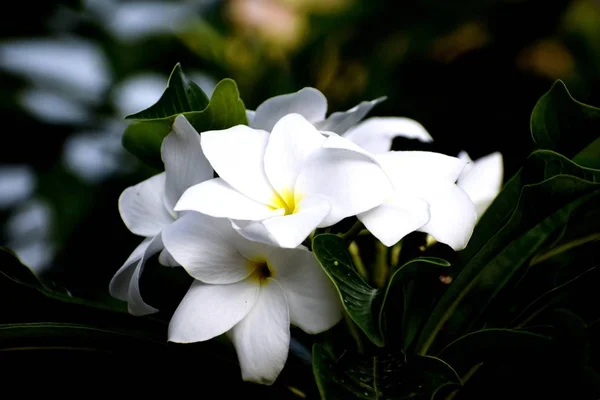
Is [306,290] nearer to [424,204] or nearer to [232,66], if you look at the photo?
[424,204]

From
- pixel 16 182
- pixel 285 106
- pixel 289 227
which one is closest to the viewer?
pixel 289 227

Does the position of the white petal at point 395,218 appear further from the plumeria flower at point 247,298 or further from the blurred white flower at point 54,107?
the blurred white flower at point 54,107

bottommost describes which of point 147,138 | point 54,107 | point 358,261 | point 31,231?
point 31,231

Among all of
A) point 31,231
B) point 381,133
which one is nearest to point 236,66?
point 31,231

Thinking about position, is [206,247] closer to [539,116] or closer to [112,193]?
[539,116]

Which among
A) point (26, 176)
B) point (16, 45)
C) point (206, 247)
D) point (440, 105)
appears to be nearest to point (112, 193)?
point (26, 176)

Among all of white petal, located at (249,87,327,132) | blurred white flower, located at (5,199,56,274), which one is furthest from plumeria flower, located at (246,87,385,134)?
blurred white flower, located at (5,199,56,274)

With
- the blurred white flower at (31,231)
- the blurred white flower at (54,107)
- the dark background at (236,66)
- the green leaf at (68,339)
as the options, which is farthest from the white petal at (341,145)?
Answer: the blurred white flower at (54,107)
